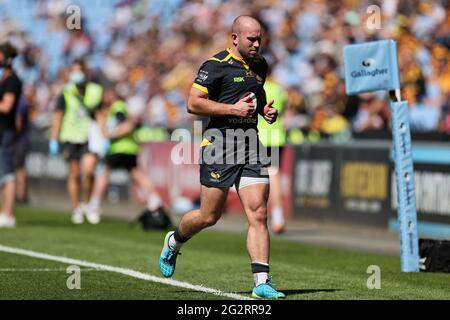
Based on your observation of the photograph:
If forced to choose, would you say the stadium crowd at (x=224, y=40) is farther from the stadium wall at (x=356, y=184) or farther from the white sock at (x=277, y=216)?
the white sock at (x=277, y=216)

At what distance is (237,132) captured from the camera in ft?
27.7

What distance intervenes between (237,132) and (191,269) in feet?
8.18

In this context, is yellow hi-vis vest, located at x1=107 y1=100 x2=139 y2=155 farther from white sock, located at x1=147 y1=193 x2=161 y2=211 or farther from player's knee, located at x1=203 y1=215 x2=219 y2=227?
player's knee, located at x1=203 y1=215 x2=219 y2=227

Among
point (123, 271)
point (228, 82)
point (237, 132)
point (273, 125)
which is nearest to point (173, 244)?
point (237, 132)

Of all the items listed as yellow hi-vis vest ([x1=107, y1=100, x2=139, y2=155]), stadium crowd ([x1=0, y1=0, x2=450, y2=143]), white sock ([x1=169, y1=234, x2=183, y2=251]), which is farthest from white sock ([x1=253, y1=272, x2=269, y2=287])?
yellow hi-vis vest ([x1=107, y1=100, x2=139, y2=155])

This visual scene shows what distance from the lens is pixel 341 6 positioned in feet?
65.3

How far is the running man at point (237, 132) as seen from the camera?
8320 millimetres

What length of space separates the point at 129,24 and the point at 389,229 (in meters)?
12.7

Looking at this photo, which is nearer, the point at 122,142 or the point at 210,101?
the point at 210,101

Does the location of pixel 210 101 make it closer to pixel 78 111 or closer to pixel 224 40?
pixel 78 111

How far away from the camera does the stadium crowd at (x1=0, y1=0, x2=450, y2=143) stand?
17984mm

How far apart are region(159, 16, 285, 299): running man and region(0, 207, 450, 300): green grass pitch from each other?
644 mm

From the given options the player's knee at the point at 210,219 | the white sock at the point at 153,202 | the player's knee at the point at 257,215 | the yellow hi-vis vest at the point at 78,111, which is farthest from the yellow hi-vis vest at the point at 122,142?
the player's knee at the point at 257,215
